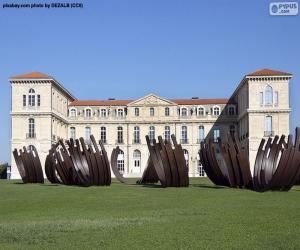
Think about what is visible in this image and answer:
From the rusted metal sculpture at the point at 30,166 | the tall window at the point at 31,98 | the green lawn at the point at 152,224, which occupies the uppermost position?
the tall window at the point at 31,98

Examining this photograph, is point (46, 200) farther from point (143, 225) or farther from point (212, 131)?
point (212, 131)

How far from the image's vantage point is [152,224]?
42.1 feet

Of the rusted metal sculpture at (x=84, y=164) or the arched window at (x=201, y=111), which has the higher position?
the arched window at (x=201, y=111)

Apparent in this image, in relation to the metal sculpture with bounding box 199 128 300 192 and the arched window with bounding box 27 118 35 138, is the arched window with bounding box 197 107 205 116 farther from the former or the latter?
the metal sculpture with bounding box 199 128 300 192

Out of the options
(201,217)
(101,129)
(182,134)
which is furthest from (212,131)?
(201,217)

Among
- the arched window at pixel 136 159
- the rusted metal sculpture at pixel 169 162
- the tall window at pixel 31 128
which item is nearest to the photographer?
the rusted metal sculpture at pixel 169 162

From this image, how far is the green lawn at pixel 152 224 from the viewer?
33.3ft

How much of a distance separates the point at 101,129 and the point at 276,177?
52.3 metres

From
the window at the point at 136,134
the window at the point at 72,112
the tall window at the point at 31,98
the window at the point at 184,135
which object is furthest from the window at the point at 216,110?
the tall window at the point at 31,98

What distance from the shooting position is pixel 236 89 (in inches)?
2943

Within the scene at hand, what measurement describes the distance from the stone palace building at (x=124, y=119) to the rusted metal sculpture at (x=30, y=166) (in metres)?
31.3

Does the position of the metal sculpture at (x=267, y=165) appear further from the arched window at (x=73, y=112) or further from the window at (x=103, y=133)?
the arched window at (x=73, y=112)

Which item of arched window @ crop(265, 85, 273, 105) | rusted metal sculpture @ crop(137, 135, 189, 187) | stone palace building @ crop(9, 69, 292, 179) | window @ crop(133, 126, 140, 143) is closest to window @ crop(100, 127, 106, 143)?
stone palace building @ crop(9, 69, 292, 179)

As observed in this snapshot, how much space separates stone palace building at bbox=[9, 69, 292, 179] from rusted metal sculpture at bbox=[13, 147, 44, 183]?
31.3 m
